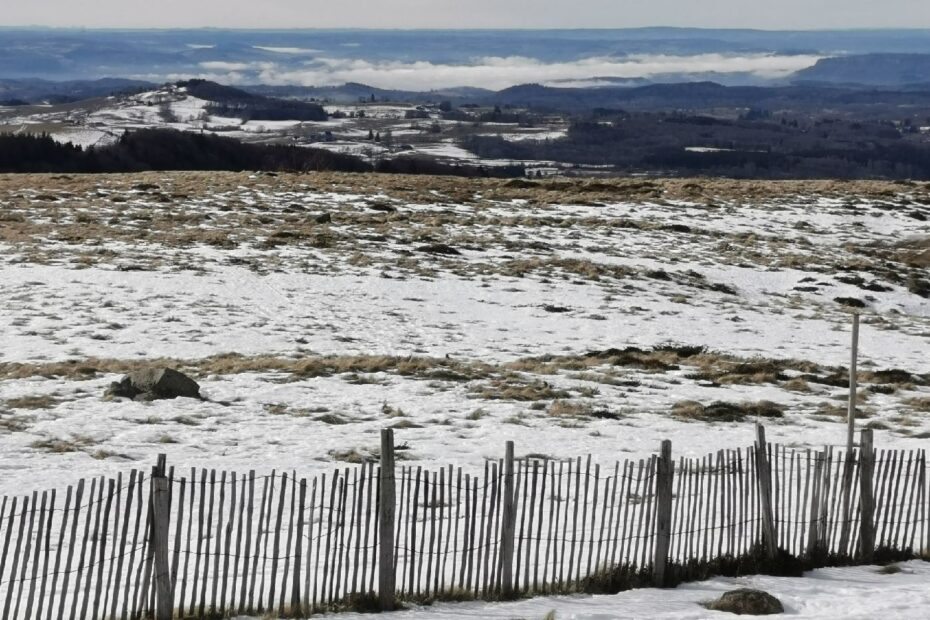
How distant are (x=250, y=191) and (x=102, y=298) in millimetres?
24140

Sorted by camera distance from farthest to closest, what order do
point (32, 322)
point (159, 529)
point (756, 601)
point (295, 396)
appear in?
1. point (32, 322)
2. point (295, 396)
3. point (756, 601)
4. point (159, 529)

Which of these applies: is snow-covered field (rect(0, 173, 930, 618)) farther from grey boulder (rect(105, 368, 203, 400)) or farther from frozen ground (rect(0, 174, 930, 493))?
grey boulder (rect(105, 368, 203, 400))

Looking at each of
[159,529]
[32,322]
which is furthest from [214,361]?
[159,529]

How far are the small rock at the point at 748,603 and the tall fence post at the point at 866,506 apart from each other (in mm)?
2295

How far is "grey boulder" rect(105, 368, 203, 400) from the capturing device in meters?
19.1

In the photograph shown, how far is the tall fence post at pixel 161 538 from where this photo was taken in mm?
9898

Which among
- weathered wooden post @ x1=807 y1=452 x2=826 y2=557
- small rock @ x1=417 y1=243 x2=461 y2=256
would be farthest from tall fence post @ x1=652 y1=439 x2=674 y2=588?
small rock @ x1=417 y1=243 x2=461 y2=256

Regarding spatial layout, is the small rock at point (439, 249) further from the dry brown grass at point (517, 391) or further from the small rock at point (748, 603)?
the small rock at point (748, 603)

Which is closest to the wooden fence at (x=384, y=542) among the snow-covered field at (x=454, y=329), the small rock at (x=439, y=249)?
the snow-covered field at (x=454, y=329)

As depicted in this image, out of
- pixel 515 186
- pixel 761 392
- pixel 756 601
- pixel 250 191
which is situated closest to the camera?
pixel 756 601

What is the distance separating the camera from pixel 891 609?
11.0 meters

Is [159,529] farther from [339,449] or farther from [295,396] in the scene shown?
[295,396]

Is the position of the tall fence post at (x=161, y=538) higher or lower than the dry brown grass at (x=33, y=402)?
higher

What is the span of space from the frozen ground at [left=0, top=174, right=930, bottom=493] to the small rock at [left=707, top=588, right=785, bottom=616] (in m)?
5.87
